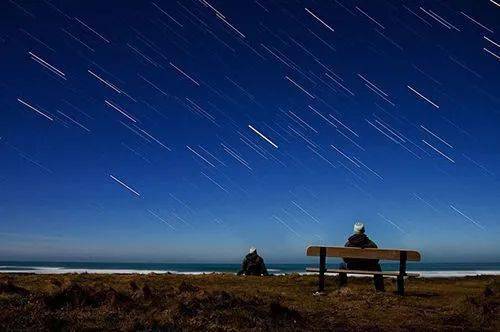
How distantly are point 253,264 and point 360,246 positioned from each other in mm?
6631

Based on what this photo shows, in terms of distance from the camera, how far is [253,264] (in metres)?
20.2

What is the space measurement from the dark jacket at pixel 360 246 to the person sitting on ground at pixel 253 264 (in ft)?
20.7

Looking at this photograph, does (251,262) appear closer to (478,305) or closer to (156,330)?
(478,305)

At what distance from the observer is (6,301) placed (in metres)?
7.53

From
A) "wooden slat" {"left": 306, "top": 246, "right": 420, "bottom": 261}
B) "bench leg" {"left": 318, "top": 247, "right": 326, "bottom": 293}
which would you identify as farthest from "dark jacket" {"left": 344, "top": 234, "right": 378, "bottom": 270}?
"bench leg" {"left": 318, "top": 247, "right": 326, "bottom": 293}

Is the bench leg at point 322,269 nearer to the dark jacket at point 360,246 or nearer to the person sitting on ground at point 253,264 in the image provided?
the dark jacket at point 360,246

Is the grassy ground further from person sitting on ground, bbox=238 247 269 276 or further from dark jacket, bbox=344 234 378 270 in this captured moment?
person sitting on ground, bbox=238 247 269 276

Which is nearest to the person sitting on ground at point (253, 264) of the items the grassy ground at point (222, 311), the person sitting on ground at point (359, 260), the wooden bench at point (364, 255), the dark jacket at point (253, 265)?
the dark jacket at point (253, 265)

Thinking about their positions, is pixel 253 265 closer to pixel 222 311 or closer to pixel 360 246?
pixel 360 246

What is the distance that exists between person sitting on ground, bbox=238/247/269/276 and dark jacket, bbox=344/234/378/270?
632 centimetres

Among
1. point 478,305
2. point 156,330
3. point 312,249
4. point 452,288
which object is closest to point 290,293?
point 312,249

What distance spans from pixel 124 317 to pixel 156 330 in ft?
2.58

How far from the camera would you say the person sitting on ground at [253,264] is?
20.2 metres

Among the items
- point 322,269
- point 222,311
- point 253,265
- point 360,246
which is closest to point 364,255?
point 360,246
